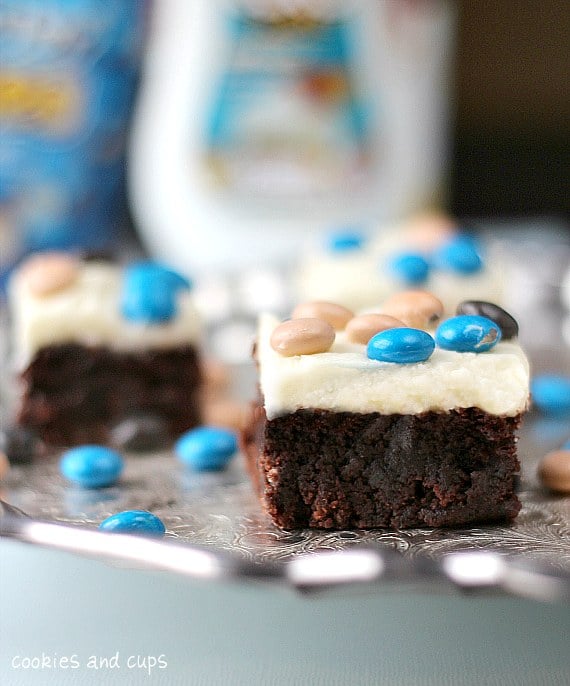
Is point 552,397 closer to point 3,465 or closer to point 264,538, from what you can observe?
point 264,538

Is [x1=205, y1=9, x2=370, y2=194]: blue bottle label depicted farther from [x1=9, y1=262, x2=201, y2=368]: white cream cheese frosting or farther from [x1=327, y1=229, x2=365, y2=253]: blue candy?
[x1=9, y1=262, x2=201, y2=368]: white cream cheese frosting

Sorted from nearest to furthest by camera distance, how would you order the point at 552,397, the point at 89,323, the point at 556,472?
1. the point at 556,472
2. the point at 89,323
3. the point at 552,397

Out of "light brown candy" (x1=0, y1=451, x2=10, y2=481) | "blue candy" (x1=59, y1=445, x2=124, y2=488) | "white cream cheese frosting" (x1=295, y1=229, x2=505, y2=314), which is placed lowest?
"light brown candy" (x1=0, y1=451, x2=10, y2=481)

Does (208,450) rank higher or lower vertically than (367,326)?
lower

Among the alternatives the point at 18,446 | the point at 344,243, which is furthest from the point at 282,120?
the point at 18,446

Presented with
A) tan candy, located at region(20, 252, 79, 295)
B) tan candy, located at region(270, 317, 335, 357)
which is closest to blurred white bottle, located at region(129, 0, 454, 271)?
tan candy, located at region(20, 252, 79, 295)

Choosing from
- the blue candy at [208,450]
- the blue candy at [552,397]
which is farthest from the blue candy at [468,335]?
the blue candy at [552,397]

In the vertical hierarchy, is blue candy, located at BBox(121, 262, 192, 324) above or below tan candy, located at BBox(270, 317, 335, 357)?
below
